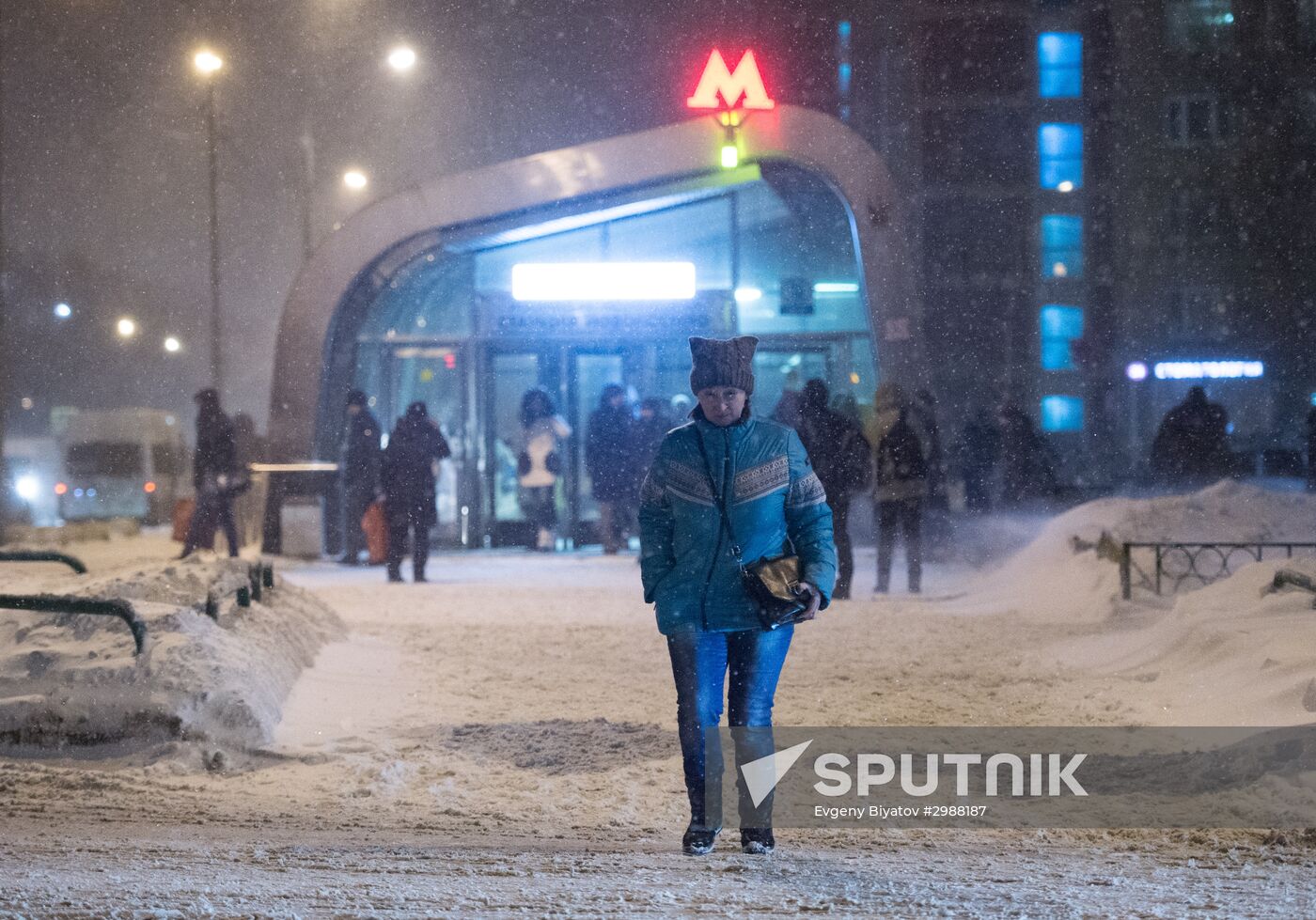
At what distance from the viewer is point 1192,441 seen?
658 inches

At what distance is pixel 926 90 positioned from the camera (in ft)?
120

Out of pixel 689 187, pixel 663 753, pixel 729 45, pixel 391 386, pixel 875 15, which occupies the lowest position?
pixel 663 753

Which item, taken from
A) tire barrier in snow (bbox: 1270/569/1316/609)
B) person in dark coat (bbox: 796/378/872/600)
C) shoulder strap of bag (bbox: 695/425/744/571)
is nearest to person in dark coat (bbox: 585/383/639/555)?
person in dark coat (bbox: 796/378/872/600)

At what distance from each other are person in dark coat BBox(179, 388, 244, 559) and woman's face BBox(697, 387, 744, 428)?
11.4 m

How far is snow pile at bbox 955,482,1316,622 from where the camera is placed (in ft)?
36.3

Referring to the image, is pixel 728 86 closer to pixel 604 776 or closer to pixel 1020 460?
pixel 1020 460

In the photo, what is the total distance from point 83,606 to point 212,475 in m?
8.51

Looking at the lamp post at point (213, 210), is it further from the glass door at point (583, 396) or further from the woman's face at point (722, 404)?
the woman's face at point (722, 404)

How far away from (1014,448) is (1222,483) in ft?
16.3

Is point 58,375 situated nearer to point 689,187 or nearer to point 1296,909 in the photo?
point 689,187

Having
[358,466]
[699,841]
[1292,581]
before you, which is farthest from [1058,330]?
[699,841]

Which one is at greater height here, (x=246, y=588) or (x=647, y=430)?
(x=647, y=430)

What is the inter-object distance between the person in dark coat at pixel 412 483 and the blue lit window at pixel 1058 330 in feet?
75.4

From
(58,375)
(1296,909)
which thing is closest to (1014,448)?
(1296,909)
